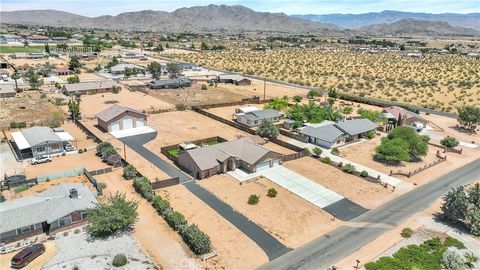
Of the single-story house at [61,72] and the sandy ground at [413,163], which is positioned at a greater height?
the single-story house at [61,72]

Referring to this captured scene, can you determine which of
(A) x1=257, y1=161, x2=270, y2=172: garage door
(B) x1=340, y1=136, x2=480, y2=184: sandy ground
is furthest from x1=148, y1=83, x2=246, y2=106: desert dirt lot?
(A) x1=257, y1=161, x2=270, y2=172: garage door

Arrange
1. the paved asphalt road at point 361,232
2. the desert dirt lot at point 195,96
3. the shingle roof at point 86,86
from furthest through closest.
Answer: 1. the shingle roof at point 86,86
2. the desert dirt lot at point 195,96
3. the paved asphalt road at point 361,232

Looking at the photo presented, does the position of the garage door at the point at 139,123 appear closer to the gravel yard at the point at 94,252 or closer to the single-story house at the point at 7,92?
the gravel yard at the point at 94,252

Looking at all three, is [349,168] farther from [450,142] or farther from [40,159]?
[40,159]

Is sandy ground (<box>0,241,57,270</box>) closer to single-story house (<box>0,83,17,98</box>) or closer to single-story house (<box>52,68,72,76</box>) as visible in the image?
single-story house (<box>0,83,17,98</box>)

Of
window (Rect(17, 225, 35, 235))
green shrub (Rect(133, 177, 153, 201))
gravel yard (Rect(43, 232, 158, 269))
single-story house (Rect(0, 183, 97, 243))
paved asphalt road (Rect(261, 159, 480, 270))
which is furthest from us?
green shrub (Rect(133, 177, 153, 201))

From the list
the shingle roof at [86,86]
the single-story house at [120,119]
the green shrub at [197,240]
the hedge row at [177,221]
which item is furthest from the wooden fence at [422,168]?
the shingle roof at [86,86]

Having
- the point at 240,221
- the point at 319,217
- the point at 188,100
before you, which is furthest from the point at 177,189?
the point at 188,100
